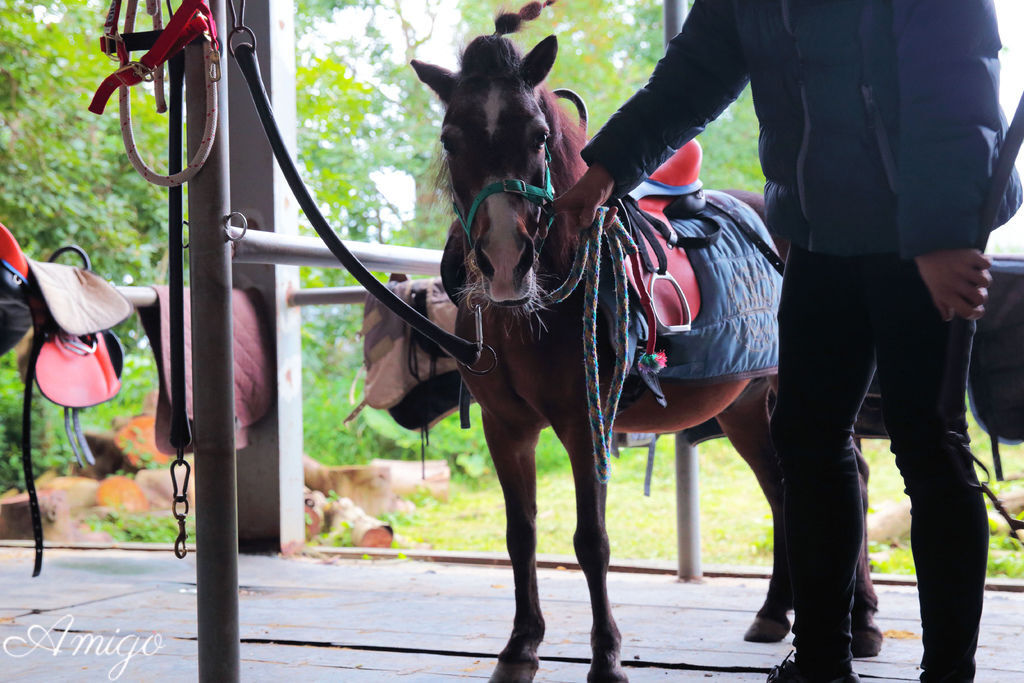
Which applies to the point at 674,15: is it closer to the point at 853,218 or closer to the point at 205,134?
the point at 853,218

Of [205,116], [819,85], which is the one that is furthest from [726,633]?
[205,116]

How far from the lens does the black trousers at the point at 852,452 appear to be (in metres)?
1.30

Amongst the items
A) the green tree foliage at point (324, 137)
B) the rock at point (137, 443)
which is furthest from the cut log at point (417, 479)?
the rock at point (137, 443)

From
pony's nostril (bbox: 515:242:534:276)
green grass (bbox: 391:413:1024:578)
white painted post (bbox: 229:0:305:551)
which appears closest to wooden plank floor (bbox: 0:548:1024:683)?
white painted post (bbox: 229:0:305:551)

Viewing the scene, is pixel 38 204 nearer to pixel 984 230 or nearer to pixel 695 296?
pixel 695 296

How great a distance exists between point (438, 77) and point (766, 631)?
1.56 meters

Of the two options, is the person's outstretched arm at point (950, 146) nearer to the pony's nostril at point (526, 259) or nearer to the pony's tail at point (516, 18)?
the pony's nostril at point (526, 259)

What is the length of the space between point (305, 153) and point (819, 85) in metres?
6.12

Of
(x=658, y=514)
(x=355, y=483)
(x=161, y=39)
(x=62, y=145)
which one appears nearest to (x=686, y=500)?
(x=161, y=39)

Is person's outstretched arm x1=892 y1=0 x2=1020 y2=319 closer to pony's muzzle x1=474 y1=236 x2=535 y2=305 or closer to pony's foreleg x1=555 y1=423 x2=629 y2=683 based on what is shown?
pony's muzzle x1=474 y1=236 x2=535 y2=305

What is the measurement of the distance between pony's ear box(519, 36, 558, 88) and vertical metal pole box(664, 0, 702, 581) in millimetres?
1640

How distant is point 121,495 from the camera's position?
236 inches

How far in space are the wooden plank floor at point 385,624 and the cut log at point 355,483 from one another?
2217 millimetres

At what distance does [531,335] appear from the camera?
1.96 metres
